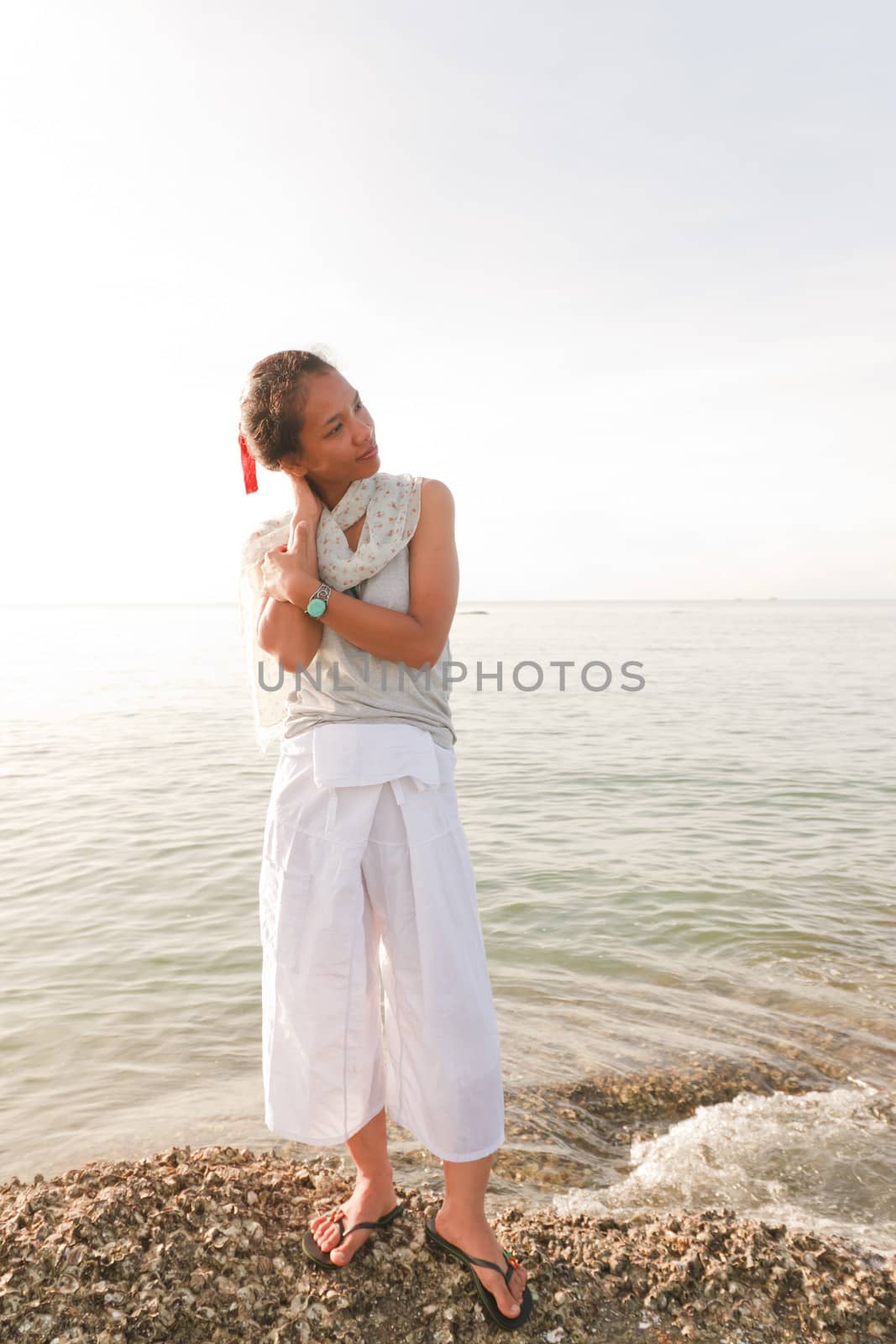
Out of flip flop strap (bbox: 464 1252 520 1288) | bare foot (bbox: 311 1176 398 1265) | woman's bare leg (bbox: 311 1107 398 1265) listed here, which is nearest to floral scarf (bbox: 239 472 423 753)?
woman's bare leg (bbox: 311 1107 398 1265)

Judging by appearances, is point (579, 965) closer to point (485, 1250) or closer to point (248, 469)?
point (485, 1250)

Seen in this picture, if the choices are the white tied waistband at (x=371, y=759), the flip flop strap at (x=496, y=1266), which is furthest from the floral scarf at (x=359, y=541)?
the flip flop strap at (x=496, y=1266)

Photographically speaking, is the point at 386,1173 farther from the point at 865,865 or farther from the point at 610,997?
the point at 865,865

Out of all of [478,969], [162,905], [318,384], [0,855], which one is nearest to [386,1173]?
[478,969]

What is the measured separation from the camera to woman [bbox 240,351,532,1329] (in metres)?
2.14

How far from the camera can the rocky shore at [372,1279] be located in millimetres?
2066

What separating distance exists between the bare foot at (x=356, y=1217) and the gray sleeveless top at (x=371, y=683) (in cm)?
121

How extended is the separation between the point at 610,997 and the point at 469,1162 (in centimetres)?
265

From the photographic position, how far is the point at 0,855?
Answer: 7.13 m

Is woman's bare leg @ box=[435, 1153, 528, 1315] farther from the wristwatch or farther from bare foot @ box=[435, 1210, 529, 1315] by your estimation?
the wristwatch

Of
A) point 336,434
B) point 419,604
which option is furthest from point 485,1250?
point 336,434

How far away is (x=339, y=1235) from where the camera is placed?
2.32 metres

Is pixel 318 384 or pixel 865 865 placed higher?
pixel 318 384

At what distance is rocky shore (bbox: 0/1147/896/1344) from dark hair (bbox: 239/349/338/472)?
1.93 metres
